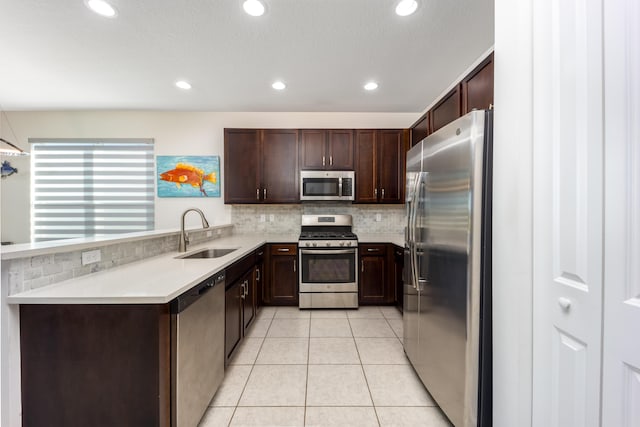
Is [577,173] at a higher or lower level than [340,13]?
lower

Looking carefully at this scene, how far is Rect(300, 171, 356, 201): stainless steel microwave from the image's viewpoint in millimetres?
3467

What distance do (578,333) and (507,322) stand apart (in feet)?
1.06

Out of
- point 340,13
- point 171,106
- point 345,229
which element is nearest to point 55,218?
point 171,106

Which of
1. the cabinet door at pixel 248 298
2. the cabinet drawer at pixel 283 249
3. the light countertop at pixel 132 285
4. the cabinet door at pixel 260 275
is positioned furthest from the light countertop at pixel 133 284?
the cabinet drawer at pixel 283 249

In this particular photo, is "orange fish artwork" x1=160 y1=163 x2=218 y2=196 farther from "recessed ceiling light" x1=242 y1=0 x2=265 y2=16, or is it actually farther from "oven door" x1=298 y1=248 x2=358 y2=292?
"recessed ceiling light" x1=242 y1=0 x2=265 y2=16

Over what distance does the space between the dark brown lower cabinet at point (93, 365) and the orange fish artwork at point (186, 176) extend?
9.65 feet

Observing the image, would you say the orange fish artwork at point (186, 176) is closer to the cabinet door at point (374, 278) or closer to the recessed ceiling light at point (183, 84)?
the recessed ceiling light at point (183, 84)

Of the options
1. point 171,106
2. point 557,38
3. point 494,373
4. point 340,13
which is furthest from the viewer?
point 171,106

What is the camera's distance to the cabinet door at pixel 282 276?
3.22 meters

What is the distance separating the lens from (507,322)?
1104mm

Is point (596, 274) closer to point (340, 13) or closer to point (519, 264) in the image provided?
point (519, 264)

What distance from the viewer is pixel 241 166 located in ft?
11.6

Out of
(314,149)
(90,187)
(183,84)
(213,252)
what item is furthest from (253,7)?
(90,187)

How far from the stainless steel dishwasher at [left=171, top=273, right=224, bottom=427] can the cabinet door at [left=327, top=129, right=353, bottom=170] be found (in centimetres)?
235
